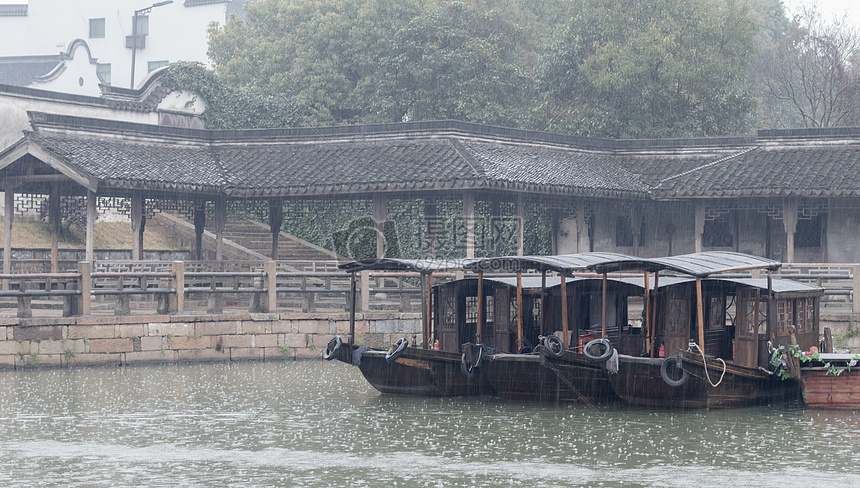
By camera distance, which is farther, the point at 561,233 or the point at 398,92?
the point at 398,92

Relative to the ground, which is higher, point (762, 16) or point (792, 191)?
point (762, 16)

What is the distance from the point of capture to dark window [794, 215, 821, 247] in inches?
1065

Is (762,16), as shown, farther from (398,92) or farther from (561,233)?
(561,233)

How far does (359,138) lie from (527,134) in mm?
4175

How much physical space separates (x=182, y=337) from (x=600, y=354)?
9168mm

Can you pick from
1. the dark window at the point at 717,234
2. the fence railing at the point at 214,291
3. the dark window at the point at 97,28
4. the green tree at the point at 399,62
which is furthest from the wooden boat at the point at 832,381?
the dark window at the point at 97,28

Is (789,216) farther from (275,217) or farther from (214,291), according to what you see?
(214,291)

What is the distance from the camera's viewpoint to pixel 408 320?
23.4 metres

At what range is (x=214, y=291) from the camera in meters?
22.2

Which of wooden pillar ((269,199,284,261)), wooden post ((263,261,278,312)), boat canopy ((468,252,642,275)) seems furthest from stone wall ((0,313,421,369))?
boat canopy ((468,252,642,275))

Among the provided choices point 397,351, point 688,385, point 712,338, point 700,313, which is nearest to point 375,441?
point 397,351

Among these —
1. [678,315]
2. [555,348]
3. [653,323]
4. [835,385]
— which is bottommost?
[835,385]

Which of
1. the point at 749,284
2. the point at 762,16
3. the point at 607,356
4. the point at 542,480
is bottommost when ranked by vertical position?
the point at 542,480

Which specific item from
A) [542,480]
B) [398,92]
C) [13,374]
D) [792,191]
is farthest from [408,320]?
[398,92]
